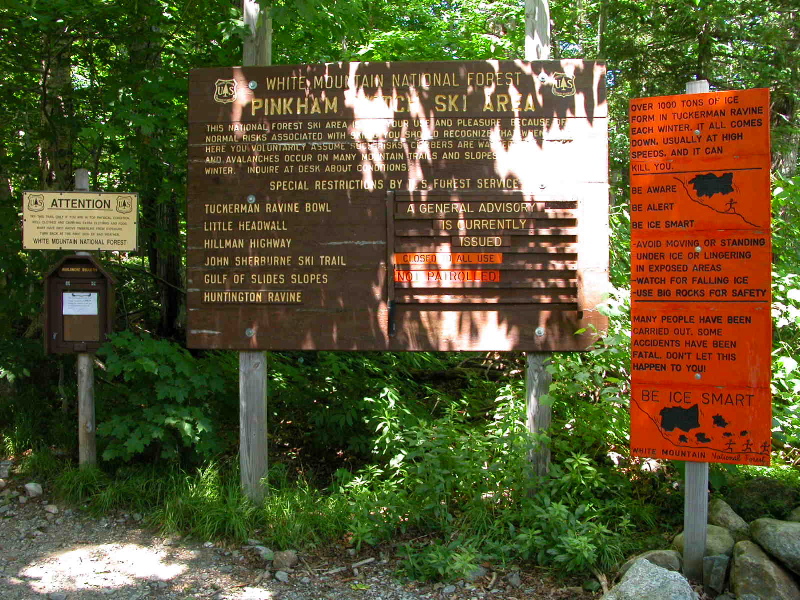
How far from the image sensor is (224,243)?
4.93 meters

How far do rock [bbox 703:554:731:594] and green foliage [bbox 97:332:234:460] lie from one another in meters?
3.59

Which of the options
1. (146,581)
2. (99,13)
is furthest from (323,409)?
(99,13)

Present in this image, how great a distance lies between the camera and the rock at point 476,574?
4.19m

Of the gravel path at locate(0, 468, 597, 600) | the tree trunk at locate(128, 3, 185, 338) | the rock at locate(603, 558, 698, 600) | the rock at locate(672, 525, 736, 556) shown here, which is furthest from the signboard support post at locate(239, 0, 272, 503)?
the rock at locate(672, 525, 736, 556)

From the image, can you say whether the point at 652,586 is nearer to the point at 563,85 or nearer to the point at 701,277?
the point at 701,277

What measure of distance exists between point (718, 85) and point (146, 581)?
10244mm

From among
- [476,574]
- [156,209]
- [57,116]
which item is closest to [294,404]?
[476,574]

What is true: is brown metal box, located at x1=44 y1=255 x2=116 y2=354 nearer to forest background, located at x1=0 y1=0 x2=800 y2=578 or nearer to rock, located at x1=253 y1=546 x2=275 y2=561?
forest background, located at x1=0 y1=0 x2=800 y2=578

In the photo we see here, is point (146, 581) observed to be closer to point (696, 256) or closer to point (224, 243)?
point (224, 243)

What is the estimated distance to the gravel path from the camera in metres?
4.04

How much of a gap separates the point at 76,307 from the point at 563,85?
A: 431 centimetres

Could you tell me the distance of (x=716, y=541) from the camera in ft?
13.5

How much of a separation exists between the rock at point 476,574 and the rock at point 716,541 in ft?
4.24

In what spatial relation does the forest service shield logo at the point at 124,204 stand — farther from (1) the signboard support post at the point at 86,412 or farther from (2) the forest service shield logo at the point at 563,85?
(2) the forest service shield logo at the point at 563,85
